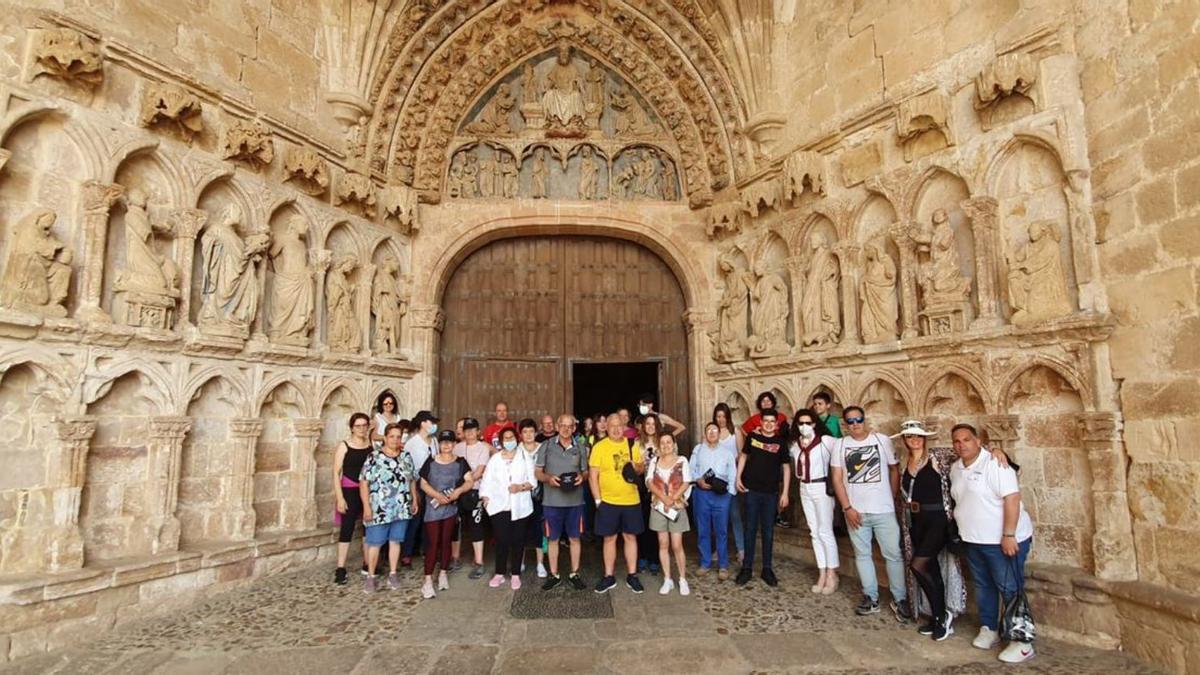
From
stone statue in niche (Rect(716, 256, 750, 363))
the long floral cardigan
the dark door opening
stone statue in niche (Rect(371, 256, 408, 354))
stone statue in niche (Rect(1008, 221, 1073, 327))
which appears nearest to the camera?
the long floral cardigan

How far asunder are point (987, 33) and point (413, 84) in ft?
21.0

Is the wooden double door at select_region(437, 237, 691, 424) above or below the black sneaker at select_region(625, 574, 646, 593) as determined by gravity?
above

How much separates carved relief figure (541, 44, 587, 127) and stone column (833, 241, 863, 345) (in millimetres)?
4146

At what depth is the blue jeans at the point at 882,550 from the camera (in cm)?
484

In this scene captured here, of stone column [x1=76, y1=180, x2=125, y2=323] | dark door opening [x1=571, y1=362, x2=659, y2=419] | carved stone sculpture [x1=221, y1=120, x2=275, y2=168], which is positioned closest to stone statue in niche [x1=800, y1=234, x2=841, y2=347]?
dark door opening [x1=571, y1=362, x2=659, y2=419]

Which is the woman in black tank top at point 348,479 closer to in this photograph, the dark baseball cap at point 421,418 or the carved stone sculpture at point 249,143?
the dark baseball cap at point 421,418

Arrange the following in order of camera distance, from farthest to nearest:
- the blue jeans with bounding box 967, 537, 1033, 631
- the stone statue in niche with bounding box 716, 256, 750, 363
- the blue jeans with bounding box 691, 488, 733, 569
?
the stone statue in niche with bounding box 716, 256, 750, 363 < the blue jeans with bounding box 691, 488, 733, 569 < the blue jeans with bounding box 967, 537, 1033, 631

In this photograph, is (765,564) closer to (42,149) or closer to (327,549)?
(327,549)

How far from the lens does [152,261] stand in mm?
5516

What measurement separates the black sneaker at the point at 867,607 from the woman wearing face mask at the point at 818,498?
474mm

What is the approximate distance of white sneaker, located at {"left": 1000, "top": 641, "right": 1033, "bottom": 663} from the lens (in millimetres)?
4059

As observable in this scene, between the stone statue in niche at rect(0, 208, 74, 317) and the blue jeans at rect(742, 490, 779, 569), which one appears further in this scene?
the blue jeans at rect(742, 490, 779, 569)

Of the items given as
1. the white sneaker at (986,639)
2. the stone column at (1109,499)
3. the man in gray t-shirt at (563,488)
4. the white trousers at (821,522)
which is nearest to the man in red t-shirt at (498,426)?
the man in gray t-shirt at (563,488)

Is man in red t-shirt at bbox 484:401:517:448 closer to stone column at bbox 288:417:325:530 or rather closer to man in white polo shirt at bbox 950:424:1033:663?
stone column at bbox 288:417:325:530
